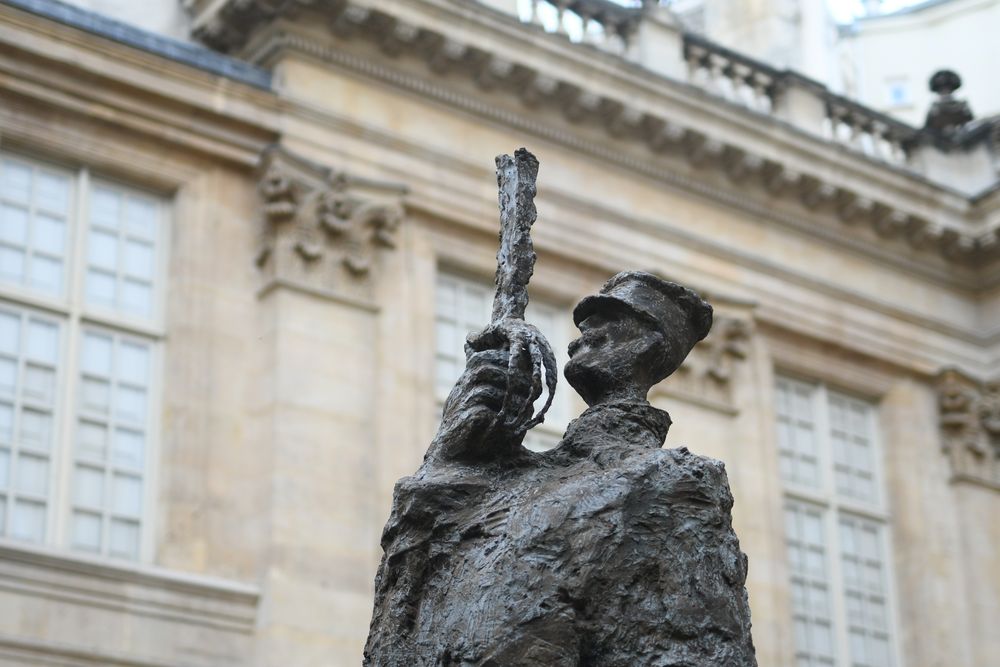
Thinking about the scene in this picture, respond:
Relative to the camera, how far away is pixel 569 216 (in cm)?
2062

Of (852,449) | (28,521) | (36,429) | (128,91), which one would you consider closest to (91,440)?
(36,429)

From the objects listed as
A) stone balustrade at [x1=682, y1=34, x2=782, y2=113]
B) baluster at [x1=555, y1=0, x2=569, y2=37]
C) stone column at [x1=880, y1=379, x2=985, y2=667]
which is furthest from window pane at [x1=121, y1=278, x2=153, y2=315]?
stone column at [x1=880, y1=379, x2=985, y2=667]

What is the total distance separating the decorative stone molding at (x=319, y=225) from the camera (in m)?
18.2

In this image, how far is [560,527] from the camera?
439 centimetres

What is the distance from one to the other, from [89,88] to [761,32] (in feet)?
45.9

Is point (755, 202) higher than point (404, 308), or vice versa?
point (755, 202)

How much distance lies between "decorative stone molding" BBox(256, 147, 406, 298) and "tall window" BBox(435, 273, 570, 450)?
905mm

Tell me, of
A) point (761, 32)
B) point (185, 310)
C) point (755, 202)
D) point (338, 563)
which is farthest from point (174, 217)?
point (761, 32)

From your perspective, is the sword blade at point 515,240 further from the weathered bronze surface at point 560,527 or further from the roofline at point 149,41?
the roofline at point 149,41

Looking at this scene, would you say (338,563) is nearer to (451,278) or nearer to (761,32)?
(451,278)

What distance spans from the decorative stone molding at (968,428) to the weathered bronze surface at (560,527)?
1855 centimetres

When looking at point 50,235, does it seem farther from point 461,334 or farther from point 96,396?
point 461,334

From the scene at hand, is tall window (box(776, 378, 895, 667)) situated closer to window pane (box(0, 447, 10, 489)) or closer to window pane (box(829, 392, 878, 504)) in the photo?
window pane (box(829, 392, 878, 504))

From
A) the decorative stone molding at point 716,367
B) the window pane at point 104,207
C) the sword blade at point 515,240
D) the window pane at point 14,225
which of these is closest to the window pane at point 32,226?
the window pane at point 14,225
